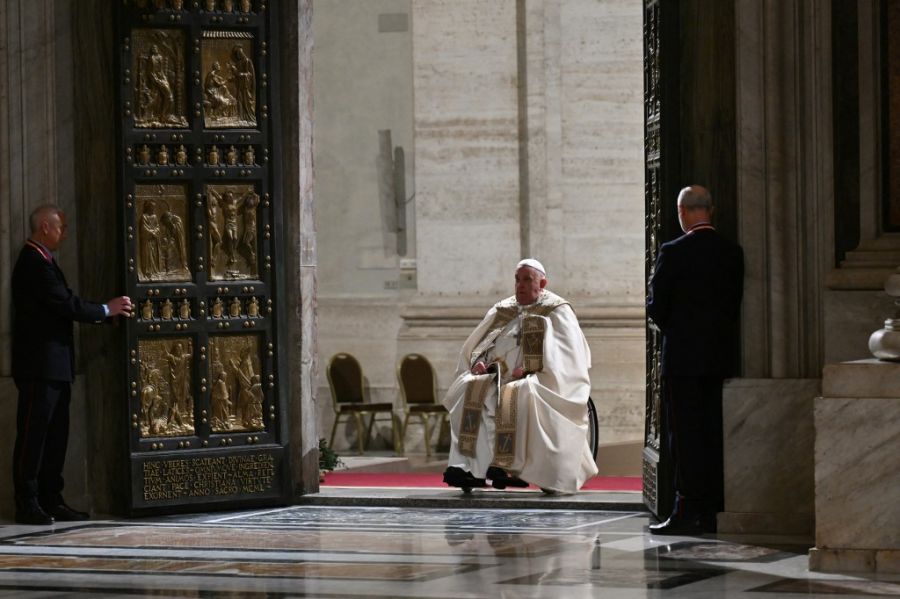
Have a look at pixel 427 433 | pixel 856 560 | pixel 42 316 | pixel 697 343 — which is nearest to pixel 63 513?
pixel 42 316

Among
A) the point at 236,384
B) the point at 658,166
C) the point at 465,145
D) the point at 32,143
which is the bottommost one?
the point at 236,384

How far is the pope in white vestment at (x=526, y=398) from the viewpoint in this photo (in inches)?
426

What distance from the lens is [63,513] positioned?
1016cm

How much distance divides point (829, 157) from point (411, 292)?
875cm

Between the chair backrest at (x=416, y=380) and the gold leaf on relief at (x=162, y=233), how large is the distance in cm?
611

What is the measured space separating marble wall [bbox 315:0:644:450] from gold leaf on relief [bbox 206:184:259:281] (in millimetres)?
5989

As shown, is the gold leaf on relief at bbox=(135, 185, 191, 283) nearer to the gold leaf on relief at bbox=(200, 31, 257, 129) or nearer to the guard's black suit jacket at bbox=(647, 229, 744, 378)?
the gold leaf on relief at bbox=(200, 31, 257, 129)

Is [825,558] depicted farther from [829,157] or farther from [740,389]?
[829,157]

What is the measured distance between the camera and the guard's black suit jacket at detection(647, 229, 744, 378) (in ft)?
30.6

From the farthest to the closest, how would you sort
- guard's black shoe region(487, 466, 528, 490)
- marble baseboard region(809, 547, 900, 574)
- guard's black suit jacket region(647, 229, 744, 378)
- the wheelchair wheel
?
the wheelchair wheel → guard's black shoe region(487, 466, 528, 490) → guard's black suit jacket region(647, 229, 744, 378) → marble baseboard region(809, 547, 900, 574)

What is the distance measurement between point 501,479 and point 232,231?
2.29 meters

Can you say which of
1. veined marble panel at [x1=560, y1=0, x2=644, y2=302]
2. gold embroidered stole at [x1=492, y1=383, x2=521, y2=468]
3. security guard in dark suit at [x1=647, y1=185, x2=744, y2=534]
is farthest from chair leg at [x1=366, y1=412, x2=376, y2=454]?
security guard in dark suit at [x1=647, y1=185, x2=744, y2=534]

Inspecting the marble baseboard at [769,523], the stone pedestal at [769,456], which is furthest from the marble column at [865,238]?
the marble baseboard at [769,523]

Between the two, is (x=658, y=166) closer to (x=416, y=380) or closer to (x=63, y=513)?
(x=63, y=513)
